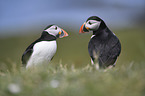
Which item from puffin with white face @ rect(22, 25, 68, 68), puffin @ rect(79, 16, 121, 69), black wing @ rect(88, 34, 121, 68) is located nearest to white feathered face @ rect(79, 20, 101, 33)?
puffin @ rect(79, 16, 121, 69)

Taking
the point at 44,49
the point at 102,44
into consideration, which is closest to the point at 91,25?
the point at 102,44

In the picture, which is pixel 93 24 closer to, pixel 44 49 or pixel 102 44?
pixel 102 44

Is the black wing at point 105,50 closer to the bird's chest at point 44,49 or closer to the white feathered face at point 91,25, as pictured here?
the white feathered face at point 91,25

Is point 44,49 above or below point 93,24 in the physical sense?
below

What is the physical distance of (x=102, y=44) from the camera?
370 centimetres

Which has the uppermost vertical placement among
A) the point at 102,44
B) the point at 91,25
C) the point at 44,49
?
the point at 91,25

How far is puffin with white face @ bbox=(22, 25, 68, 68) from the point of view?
4.16m

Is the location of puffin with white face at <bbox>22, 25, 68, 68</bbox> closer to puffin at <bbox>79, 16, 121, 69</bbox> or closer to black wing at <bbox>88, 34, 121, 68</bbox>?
puffin at <bbox>79, 16, 121, 69</bbox>

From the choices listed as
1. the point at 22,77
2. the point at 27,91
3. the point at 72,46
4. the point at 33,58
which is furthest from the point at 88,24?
the point at 72,46

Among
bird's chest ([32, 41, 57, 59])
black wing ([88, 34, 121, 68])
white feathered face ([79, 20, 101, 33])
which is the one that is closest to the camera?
black wing ([88, 34, 121, 68])

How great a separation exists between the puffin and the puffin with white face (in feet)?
2.33

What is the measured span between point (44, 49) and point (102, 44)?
1.14m

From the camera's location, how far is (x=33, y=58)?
4.21 m

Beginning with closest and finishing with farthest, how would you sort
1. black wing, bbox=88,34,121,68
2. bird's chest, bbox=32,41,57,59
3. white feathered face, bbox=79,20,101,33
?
1. black wing, bbox=88,34,121,68
2. white feathered face, bbox=79,20,101,33
3. bird's chest, bbox=32,41,57,59
